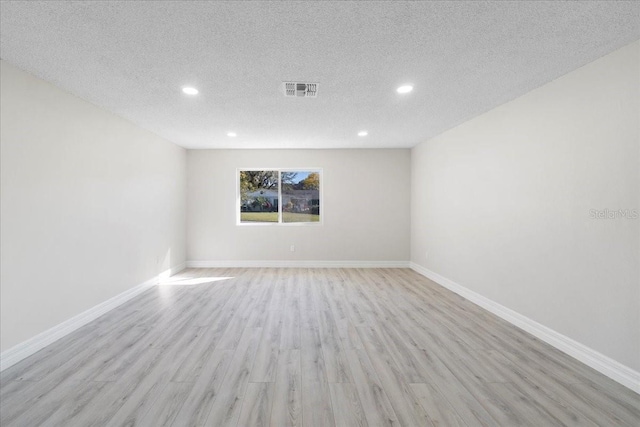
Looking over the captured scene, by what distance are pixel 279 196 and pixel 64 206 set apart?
12.3 feet

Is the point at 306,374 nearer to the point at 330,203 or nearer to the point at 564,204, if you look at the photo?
the point at 564,204

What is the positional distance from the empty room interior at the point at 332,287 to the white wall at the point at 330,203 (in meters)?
1.46

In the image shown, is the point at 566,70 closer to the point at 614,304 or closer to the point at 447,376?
the point at 614,304

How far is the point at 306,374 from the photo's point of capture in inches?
87.4

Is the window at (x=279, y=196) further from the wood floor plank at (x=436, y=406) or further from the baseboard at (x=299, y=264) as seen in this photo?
the wood floor plank at (x=436, y=406)

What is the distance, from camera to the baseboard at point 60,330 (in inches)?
92.7

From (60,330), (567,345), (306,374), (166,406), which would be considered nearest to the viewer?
(166,406)

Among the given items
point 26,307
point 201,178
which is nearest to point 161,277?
point 201,178

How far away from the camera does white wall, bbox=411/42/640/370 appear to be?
2156 mm

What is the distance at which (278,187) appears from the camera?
629 centimetres

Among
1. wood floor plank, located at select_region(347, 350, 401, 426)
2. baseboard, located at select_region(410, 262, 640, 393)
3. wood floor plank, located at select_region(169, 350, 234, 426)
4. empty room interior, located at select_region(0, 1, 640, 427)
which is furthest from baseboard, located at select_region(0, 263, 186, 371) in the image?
baseboard, located at select_region(410, 262, 640, 393)

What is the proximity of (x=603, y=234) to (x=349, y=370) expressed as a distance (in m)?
2.25

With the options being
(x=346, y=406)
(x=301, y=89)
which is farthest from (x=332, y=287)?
(x=301, y=89)

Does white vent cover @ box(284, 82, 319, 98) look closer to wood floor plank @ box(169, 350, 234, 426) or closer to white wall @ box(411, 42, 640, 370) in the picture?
white wall @ box(411, 42, 640, 370)
